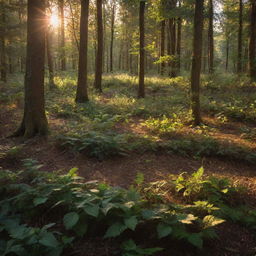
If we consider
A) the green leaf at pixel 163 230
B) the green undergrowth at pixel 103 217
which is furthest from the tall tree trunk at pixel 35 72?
the green leaf at pixel 163 230

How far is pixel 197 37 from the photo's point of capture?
8.76m

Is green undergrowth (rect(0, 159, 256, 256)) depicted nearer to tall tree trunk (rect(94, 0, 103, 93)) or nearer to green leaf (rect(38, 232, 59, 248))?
green leaf (rect(38, 232, 59, 248))

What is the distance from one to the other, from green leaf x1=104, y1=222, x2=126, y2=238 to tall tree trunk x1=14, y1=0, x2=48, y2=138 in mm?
5655

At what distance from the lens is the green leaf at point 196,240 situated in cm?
289

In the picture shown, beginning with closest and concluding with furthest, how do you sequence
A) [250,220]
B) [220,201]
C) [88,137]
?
[250,220] → [220,201] → [88,137]

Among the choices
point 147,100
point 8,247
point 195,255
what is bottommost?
point 195,255

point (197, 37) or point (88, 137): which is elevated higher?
point (197, 37)

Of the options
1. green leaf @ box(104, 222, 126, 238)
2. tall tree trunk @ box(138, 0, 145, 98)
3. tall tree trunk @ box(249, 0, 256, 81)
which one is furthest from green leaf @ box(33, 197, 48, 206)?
tall tree trunk @ box(249, 0, 256, 81)

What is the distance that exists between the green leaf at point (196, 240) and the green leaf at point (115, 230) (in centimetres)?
85

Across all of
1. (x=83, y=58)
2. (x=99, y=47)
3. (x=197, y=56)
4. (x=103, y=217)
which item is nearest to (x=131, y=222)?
(x=103, y=217)

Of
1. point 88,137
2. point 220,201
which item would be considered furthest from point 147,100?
point 220,201

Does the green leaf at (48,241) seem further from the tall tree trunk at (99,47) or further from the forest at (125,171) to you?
the tall tree trunk at (99,47)

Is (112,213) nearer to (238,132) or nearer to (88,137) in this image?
(88,137)

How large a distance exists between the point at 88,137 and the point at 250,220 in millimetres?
4941
